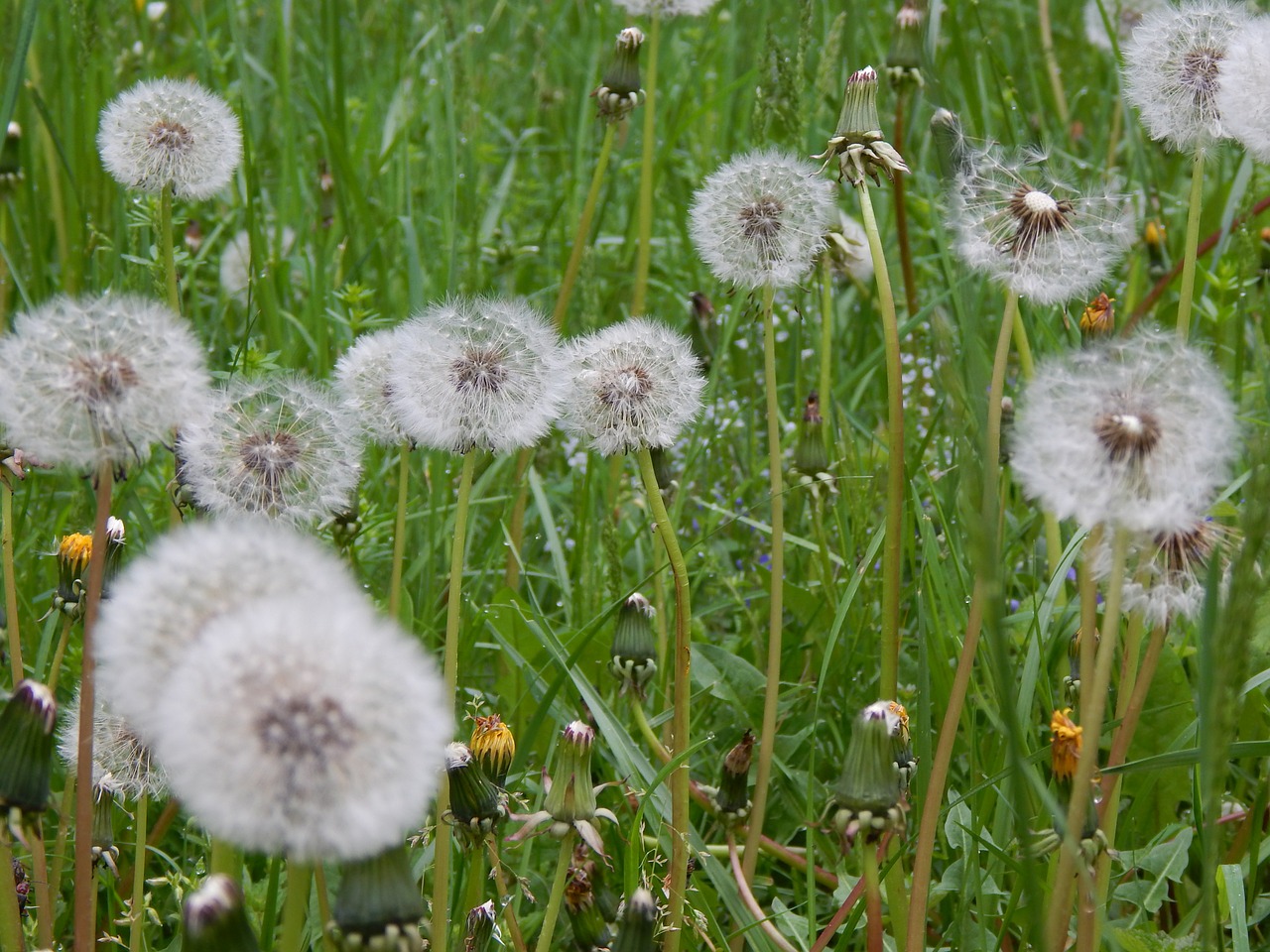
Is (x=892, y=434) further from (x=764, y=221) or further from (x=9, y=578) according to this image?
(x=9, y=578)

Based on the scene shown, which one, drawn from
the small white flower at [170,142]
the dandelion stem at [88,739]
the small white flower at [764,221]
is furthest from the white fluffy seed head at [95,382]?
the small white flower at [764,221]

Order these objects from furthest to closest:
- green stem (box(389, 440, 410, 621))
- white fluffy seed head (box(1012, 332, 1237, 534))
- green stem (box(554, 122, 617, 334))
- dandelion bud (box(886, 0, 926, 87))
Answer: dandelion bud (box(886, 0, 926, 87)), green stem (box(554, 122, 617, 334)), green stem (box(389, 440, 410, 621)), white fluffy seed head (box(1012, 332, 1237, 534))

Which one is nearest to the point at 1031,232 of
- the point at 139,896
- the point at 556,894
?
the point at 556,894

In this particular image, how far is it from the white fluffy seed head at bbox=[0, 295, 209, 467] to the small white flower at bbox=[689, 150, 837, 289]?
3.89 ft

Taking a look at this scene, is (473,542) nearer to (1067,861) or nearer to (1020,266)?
(1020,266)

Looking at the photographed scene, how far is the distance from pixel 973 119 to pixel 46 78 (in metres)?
3.33

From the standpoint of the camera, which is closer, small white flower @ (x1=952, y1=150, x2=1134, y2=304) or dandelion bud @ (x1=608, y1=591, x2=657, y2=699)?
small white flower @ (x1=952, y1=150, x2=1134, y2=304)

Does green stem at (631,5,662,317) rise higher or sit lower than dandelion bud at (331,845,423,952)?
higher

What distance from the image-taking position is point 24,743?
1.51m

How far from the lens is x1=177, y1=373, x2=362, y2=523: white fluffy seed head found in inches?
74.7

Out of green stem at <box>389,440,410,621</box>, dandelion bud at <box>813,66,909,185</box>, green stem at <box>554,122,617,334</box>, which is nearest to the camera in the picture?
green stem at <box>389,440,410,621</box>

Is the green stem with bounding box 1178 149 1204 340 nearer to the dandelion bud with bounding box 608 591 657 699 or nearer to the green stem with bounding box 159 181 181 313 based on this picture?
the dandelion bud with bounding box 608 591 657 699

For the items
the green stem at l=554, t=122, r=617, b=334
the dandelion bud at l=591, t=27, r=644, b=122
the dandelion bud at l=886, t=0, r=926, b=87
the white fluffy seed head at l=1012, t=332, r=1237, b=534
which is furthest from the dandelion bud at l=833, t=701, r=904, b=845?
the dandelion bud at l=886, t=0, r=926, b=87

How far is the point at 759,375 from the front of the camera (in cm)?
421
